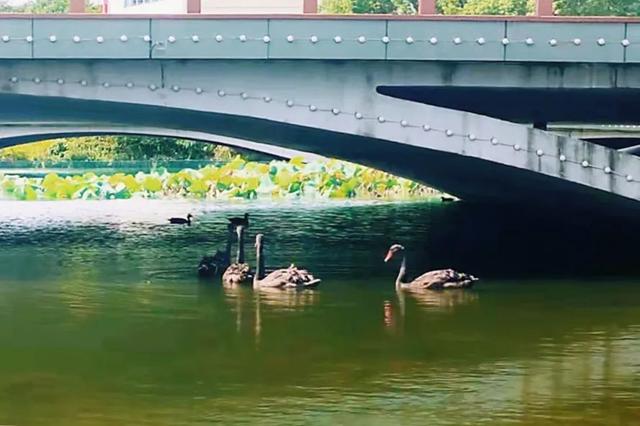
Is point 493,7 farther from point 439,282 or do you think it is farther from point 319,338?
point 319,338

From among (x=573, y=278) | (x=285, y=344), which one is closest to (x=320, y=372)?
(x=285, y=344)

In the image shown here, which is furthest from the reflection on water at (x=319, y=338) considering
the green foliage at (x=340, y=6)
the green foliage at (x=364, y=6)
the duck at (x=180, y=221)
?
the green foliage at (x=340, y=6)

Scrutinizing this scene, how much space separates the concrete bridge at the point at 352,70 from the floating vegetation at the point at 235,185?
23.1 m

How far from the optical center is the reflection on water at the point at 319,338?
10867 millimetres

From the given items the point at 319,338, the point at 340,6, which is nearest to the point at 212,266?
the point at 319,338

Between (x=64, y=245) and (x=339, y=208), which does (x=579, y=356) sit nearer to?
(x=64, y=245)

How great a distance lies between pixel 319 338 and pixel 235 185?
29044 millimetres

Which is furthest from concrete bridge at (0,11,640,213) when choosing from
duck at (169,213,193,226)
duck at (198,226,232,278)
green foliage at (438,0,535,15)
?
green foliage at (438,0,535,15)

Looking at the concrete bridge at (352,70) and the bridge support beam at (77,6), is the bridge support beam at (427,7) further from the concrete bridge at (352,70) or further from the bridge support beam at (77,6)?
the bridge support beam at (77,6)

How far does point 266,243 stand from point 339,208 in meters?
11.4

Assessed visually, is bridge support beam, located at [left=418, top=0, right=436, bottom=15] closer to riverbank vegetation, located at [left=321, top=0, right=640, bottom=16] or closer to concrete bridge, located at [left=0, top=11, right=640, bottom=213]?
concrete bridge, located at [left=0, top=11, right=640, bottom=213]

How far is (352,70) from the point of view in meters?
17.7

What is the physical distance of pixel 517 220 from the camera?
105 feet

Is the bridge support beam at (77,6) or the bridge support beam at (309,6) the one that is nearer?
the bridge support beam at (77,6)
